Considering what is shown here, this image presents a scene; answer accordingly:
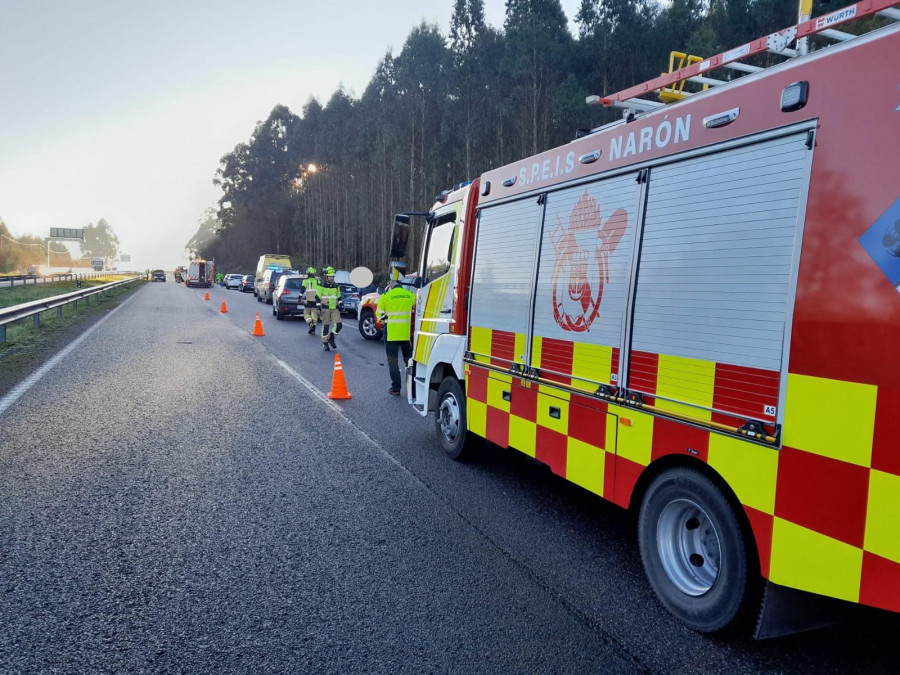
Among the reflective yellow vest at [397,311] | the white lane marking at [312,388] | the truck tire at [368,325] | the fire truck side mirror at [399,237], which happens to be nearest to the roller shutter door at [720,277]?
the fire truck side mirror at [399,237]

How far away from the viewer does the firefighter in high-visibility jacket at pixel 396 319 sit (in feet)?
29.9

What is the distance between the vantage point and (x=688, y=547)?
11.2 feet

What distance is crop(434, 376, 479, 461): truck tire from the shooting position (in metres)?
6.07

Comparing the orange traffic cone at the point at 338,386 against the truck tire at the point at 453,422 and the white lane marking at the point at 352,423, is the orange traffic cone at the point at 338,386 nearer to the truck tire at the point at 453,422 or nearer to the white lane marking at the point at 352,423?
the white lane marking at the point at 352,423

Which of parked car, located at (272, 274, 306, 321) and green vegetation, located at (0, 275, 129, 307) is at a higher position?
parked car, located at (272, 274, 306, 321)

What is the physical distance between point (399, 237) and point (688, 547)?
4.55 metres

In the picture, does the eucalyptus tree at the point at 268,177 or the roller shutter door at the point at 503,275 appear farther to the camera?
the eucalyptus tree at the point at 268,177

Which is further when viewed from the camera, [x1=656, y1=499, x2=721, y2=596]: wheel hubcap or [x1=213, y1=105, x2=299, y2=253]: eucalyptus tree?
[x1=213, y1=105, x2=299, y2=253]: eucalyptus tree

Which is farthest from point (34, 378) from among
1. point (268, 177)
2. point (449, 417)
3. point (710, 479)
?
point (268, 177)

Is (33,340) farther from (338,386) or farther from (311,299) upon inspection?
(338,386)

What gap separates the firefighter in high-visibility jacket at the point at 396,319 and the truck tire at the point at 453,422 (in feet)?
8.40

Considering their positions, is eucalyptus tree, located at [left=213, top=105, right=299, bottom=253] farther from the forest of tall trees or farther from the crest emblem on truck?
the crest emblem on truck

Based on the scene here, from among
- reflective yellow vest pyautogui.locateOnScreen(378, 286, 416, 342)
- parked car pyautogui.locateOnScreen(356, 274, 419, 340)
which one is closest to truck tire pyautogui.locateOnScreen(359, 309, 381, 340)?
parked car pyautogui.locateOnScreen(356, 274, 419, 340)

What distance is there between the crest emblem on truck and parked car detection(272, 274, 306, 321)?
19622mm
